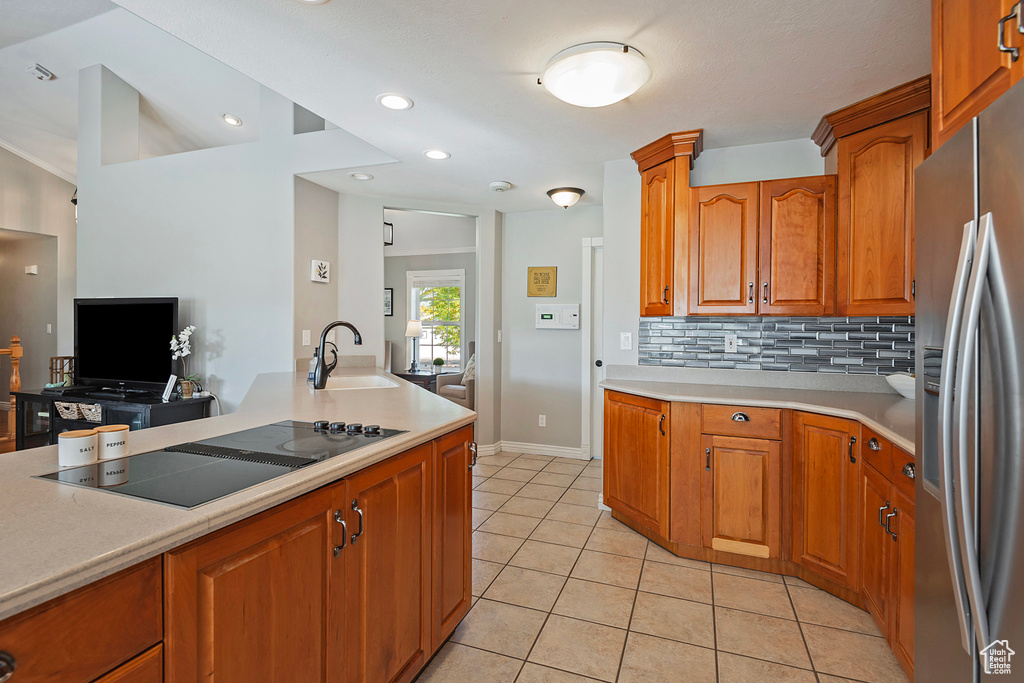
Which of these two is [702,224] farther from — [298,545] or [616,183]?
[298,545]

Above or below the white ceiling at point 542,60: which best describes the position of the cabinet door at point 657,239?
below

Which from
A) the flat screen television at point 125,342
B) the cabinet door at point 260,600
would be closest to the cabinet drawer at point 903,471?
the cabinet door at point 260,600

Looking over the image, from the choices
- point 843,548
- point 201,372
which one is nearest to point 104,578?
point 843,548

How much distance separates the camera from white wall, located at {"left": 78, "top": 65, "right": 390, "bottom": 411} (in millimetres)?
3635

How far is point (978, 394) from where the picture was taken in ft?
3.37

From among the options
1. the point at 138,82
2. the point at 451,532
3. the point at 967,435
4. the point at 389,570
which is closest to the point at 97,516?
the point at 389,570

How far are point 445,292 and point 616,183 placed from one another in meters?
4.79

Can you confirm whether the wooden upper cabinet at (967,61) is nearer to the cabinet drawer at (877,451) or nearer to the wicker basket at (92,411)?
the cabinet drawer at (877,451)

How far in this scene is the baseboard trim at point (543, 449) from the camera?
186 inches

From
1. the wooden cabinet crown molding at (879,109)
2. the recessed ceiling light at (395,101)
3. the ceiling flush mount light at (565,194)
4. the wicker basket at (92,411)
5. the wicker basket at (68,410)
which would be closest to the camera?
the wooden cabinet crown molding at (879,109)

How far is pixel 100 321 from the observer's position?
402cm

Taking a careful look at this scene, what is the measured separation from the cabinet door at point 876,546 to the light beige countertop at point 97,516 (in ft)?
5.47

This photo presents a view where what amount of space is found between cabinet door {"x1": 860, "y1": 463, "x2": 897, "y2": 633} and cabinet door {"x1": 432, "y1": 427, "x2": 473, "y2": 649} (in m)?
1.53

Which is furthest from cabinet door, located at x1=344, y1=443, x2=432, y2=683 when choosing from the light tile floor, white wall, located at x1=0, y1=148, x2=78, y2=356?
white wall, located at x1=0, y1=148, x2=78, y2=356
